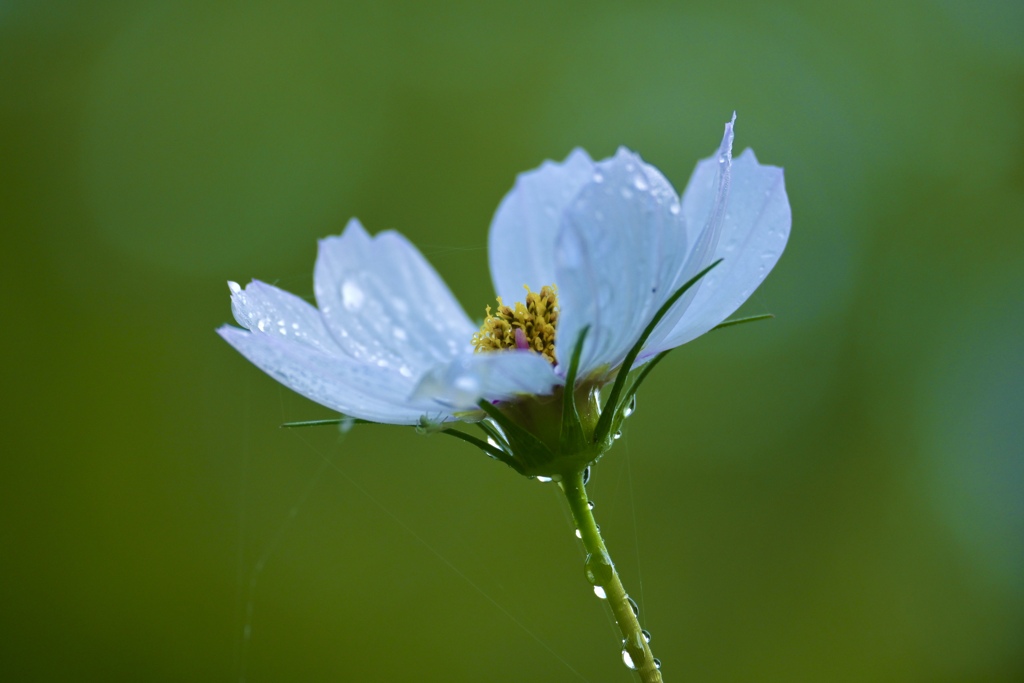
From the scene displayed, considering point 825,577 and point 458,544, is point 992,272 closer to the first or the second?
point 825,577

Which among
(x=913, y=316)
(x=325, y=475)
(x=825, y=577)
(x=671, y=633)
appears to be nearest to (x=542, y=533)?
(x=671, y=633)

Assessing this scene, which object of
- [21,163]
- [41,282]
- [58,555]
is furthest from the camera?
[21,163]

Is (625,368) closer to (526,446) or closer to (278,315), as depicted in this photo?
(526,446)

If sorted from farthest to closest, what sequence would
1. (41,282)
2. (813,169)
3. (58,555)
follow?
(813,169) → (41,282) → (58,555)

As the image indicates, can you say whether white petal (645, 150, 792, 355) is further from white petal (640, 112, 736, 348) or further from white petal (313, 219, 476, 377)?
white petal (313, 219, 476, 377)

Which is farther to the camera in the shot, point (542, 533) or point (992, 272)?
point (992, 272)

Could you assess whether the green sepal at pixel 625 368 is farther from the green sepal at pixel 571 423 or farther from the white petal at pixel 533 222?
the white petal at pixel 533 222

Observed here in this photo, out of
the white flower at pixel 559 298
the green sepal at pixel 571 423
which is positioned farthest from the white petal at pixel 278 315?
the green sepal at pixel 571 423
